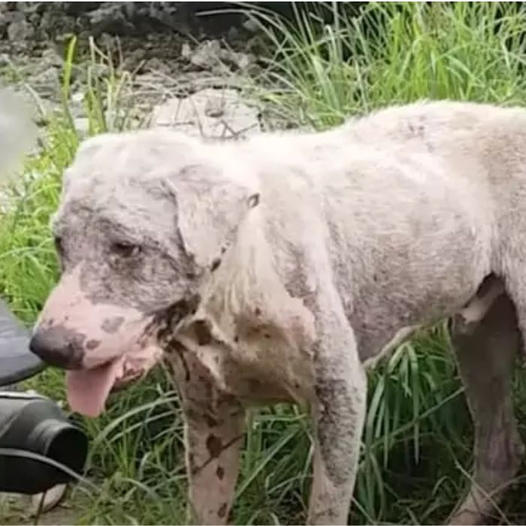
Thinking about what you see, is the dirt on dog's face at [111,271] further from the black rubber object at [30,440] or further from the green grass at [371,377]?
the green grass at [371,377]

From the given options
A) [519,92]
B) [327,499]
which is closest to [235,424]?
[327,499]

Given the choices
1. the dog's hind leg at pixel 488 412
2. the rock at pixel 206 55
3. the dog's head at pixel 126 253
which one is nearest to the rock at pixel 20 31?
the rock at pixel 206 55

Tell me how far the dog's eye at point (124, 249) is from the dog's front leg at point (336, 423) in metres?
0.52

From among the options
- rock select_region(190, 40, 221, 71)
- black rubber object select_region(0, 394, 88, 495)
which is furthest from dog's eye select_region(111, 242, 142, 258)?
rock select_region(190, 40, 221, 71)

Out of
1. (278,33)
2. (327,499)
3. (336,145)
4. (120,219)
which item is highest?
(120,219)

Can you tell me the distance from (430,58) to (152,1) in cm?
332

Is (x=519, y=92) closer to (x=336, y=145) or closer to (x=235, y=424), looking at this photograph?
(x=336, y=145)

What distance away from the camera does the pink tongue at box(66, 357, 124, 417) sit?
129 inches

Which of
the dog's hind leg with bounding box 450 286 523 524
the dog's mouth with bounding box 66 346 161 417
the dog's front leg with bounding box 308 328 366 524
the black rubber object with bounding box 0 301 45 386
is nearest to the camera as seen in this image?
the dog's mouth with bounding box 66 346 161 417

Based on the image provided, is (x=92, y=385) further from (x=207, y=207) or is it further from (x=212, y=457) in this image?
(x=212, y=457)

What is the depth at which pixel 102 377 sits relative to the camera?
3.28 m

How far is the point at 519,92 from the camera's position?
5141mm

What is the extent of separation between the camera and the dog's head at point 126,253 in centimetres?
319

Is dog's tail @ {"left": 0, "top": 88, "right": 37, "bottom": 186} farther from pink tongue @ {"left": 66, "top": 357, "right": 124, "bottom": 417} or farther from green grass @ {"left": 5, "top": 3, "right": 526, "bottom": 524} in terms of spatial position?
pink tongue @ {"left": 66, "top": 357, "right": 124, "bottom": 417}
